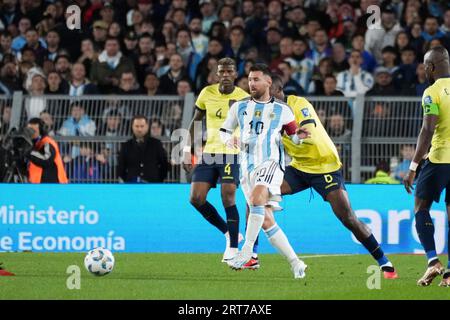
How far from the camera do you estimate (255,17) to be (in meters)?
19.9

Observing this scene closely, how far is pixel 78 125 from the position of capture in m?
17.4

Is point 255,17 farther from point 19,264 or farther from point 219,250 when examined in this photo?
point 19,264

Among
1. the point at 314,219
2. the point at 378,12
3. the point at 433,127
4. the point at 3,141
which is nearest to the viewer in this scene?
the point at 433,127

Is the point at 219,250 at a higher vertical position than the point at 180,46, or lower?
lower

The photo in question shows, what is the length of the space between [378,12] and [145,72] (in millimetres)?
4012

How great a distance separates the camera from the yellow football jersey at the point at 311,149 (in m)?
11.5

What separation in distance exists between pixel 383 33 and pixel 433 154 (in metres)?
9.14

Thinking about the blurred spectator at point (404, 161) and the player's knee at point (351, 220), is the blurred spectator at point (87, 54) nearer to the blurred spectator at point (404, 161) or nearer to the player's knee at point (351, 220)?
the blurred spectator at point (404, 161)

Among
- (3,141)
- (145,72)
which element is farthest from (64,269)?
(145,72)

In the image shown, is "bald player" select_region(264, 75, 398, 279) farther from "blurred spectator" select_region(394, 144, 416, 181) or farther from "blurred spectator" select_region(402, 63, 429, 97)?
"blurred spectator" select_region(402, 63, 429, 97)

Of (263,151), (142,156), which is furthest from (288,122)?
(142,156)

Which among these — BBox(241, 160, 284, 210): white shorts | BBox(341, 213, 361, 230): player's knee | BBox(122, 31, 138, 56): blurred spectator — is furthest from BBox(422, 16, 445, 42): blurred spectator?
BBox(241, 160, 284, 210): white shorts

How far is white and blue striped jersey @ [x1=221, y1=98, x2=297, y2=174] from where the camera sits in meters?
11.2

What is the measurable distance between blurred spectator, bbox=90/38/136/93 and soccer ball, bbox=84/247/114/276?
25.4ft
